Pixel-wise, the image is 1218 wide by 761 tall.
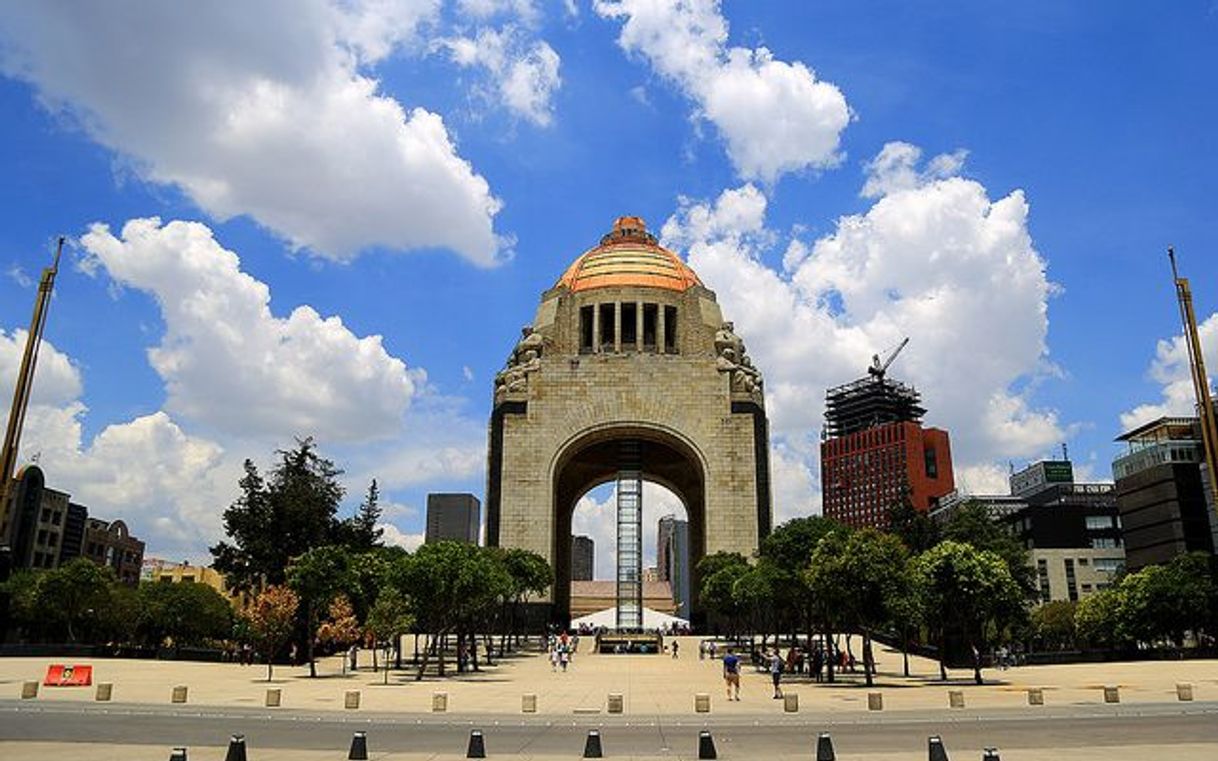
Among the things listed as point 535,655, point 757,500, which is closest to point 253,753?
point 535,655

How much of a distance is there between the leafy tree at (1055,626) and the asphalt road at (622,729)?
5143 centimetres

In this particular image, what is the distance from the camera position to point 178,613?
60.4 metres

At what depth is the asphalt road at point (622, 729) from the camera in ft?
55.2

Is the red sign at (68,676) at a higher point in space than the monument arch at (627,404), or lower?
lower

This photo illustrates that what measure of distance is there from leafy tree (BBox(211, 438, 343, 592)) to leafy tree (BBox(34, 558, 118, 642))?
6.77 m

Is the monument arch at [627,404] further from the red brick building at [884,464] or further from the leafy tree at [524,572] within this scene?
the red brick building at [884,464]

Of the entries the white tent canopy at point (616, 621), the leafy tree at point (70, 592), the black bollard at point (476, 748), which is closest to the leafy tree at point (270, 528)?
the leafy tree at point (70, 592)

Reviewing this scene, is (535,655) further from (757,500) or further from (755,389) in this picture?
(755,389)

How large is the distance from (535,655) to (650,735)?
36.3 m

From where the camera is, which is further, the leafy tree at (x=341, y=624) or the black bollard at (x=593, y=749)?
the leafy tree at (x=341, y=624)

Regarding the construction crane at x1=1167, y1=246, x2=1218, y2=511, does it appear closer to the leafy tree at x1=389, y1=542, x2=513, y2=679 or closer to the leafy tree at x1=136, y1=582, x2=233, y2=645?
the leafy tree at x1=389, y1=542, x2=513, y2=679

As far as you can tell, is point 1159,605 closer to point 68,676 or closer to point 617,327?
point 617,327

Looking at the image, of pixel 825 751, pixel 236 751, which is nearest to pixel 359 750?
pixel 236 751

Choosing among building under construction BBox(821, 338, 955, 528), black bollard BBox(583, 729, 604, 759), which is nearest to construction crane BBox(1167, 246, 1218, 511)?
black bollard BBox(583, 729, 604, 759)
